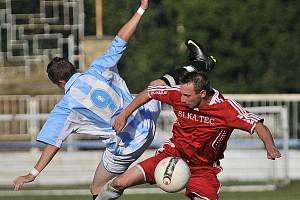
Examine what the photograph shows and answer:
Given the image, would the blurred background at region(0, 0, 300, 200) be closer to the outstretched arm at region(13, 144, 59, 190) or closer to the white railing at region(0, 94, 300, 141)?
the white railing at region(0, 94, 300, 141)

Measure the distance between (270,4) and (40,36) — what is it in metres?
4.55

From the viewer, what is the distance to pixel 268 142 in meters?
8.78

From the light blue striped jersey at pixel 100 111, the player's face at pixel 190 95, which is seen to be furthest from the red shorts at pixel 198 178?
the player's face at pixel 190 95

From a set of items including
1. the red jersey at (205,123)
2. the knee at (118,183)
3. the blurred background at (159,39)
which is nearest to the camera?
the red jersey at (205,123)

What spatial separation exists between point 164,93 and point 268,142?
1.07 metres

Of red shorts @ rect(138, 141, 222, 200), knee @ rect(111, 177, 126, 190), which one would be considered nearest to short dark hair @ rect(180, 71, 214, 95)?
red shorts @ rect(138, 141, 222, 200)

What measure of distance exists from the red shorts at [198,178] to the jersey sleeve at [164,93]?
488 mm

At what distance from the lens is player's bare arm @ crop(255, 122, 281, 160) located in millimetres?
8734

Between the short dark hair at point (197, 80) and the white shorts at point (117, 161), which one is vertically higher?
the short dark hair at point (197, 80)

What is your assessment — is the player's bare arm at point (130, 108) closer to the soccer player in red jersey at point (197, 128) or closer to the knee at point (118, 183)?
the soccer player in red jersey at point (197, 128)

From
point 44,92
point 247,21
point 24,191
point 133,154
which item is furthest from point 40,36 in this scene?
point 133,154

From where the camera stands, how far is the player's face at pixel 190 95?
887 centimetres

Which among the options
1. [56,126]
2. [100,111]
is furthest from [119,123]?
[56,126]

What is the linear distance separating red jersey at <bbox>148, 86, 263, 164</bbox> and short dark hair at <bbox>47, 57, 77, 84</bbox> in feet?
2.73
